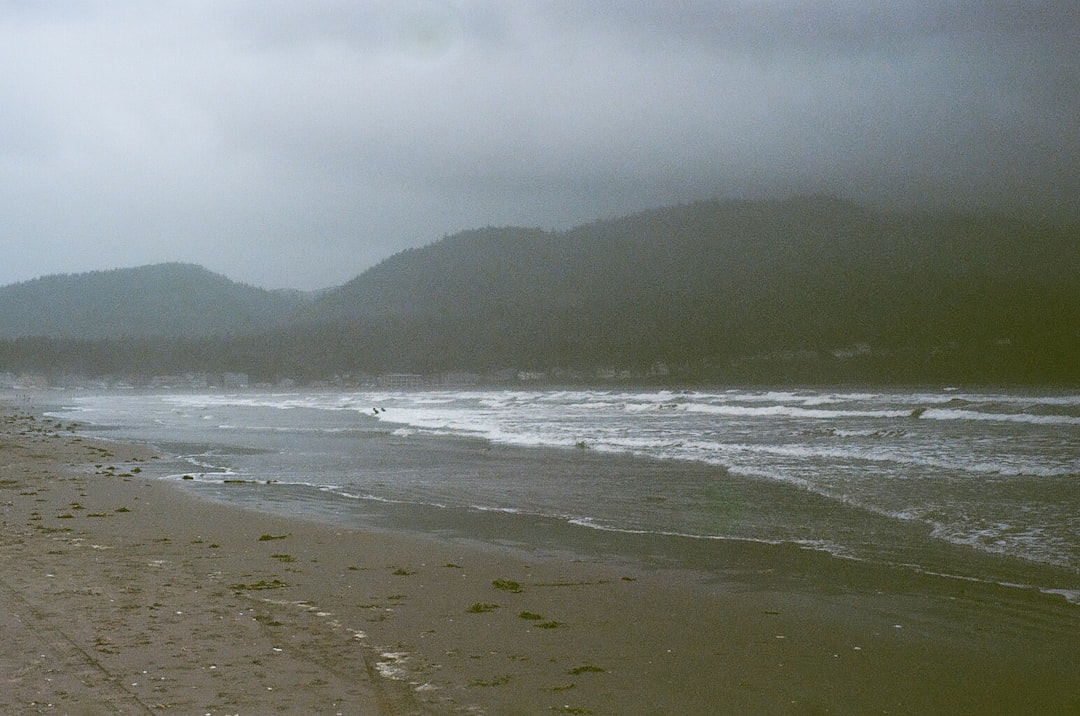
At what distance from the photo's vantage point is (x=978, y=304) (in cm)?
12162

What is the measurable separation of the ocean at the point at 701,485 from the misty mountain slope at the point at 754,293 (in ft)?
304

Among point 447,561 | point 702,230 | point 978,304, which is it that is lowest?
point 447,561

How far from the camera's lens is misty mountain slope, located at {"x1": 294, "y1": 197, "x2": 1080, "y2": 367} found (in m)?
123

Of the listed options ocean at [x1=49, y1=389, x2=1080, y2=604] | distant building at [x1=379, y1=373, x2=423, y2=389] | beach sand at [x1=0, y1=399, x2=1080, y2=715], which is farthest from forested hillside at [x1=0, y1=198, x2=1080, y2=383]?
beach sand at [x1=0, y1=399, x2=1080, y2=715]

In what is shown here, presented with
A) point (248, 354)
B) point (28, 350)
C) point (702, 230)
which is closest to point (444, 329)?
point (248, 354)

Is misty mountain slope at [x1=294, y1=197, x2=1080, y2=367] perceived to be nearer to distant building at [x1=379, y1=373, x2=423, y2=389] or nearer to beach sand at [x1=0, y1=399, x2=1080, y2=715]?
distant building at [x1=379, y1=373, x2=423, y2=389]

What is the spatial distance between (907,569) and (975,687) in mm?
3441

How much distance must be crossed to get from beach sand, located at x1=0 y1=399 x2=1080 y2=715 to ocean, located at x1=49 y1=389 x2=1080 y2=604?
99cm

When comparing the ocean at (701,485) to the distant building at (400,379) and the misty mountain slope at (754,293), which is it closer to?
the misty mountain slope at (754,293)

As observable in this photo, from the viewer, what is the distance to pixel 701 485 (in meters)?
15.8

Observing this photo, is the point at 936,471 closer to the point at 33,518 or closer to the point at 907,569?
the point at 907,569

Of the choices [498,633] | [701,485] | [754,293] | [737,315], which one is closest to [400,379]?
[737,315]

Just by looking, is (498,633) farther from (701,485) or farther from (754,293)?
(754,293)

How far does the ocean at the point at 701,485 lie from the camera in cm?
1034
